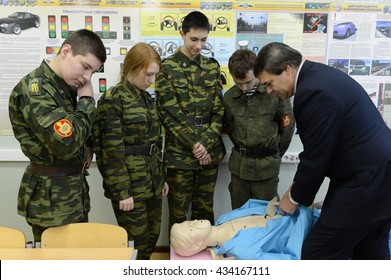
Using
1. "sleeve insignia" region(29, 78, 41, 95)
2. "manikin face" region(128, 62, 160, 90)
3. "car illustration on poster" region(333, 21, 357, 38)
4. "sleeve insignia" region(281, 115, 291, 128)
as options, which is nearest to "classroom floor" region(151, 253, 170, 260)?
"sleeve insignia" region(281, 115, 291, 128)

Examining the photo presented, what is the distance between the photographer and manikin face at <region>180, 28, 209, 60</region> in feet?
7.47

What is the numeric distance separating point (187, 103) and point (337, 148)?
40.7 inches

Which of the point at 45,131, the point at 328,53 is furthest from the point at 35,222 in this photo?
the point at 328,53

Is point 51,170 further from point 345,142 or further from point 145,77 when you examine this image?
point 345,142

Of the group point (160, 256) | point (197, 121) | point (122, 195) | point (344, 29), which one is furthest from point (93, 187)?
point (344, 29)

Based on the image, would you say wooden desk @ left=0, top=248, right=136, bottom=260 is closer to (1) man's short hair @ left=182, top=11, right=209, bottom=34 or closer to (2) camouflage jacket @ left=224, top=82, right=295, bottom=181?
(2) camouflage jacket @ left=224, top=82, right=295, bottom=181

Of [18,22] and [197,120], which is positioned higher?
[18,22]

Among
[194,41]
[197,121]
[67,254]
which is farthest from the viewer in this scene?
[197,121]

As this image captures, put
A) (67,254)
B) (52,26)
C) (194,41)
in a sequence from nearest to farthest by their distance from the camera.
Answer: (67,254)
(194,41)
(52,26)

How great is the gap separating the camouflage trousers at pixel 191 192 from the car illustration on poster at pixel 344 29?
4.20 ft

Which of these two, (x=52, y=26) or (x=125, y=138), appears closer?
(x=125, y=138)

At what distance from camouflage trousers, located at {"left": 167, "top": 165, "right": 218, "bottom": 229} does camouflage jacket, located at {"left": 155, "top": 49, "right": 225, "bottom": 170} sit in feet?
0.29

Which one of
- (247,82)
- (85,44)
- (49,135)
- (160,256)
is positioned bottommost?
(160,256)

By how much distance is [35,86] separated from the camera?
153 cm
